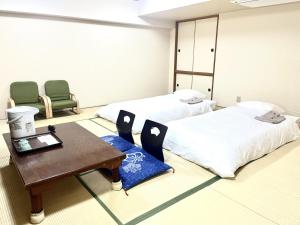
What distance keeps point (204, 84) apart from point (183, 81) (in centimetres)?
76

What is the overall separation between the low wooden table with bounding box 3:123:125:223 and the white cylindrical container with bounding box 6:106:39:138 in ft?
0.45

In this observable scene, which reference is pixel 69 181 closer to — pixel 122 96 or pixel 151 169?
pixel 151 169

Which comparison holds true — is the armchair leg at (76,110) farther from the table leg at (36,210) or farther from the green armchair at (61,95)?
the table leg at (36,210)

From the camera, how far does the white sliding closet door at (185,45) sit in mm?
5867

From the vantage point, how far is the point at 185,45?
6070 mm

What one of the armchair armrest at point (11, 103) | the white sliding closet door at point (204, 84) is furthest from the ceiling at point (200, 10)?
the armchair armrest at point (11, 103)

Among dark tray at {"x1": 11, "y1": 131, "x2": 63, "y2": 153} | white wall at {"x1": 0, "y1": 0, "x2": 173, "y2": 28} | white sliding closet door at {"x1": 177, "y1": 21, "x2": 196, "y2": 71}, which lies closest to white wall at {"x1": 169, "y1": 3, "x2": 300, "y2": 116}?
white sliding closet door at {"x1": 177, "y1": 21, "x2": 196, "y2": 71}

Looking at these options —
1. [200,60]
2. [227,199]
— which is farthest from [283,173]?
[200,60]

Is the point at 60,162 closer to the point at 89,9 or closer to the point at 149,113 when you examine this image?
the point at 149,113

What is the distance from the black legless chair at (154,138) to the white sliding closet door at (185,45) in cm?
371

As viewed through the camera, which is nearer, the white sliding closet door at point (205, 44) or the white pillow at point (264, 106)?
the white pillow at point (264, 106)

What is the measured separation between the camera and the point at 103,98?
5570mm

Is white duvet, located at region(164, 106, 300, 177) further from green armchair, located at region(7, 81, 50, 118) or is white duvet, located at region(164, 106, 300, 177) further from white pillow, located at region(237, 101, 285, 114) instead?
green armchair, located at region(7, 81, 50, 118)

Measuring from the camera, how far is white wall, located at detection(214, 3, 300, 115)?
408cm
